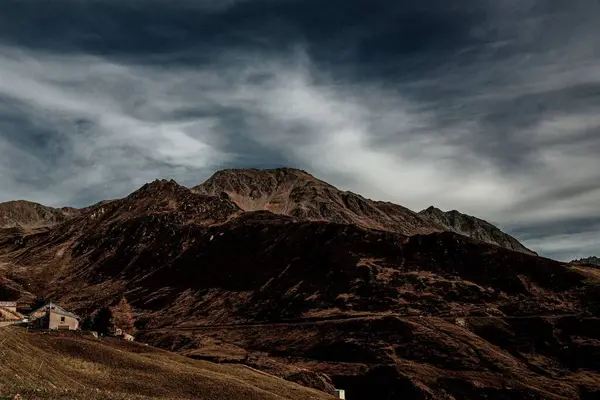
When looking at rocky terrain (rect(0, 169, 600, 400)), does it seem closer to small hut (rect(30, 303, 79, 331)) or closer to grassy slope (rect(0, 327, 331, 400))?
small hut (rect(30, 303, 79, 331))

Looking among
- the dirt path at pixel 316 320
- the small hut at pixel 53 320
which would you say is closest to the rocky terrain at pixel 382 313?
the dirt path at pixel 316 320

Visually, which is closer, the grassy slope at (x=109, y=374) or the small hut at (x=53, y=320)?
the grassy slope at (x=109, y=374)

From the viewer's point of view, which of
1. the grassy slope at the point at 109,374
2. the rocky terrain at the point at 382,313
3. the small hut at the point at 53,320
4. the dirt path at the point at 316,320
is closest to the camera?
the grassy slope at the point at 109,374

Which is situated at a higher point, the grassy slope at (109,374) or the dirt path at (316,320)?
the dirt path at (316,320)

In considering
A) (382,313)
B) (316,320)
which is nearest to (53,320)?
(316,320)

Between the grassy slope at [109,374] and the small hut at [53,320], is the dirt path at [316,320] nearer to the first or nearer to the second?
the small hut at [53,320]

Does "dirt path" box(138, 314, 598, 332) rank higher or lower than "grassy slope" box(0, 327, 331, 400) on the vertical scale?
higher

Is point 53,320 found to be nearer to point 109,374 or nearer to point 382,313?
point 109,374

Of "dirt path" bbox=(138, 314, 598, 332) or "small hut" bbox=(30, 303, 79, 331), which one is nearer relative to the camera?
"small hut" bbox=(30, 303, 79, 331)

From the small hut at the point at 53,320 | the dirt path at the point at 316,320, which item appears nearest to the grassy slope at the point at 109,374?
the small hut at the point at 53,320

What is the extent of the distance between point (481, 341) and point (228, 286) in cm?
8746

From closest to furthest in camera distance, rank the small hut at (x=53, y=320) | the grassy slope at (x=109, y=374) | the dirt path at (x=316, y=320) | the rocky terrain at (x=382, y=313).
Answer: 1. the grassy slope at (x=109, y=374)
2. the small hut at (x=53, y=320)
3. the rocky terrain at (x=382, y=313)
4. the dirt path at (x=316, y=320)

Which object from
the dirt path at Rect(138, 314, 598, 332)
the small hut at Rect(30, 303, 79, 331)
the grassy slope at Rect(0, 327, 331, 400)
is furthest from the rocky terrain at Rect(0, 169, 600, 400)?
the grassy slope at Rect(0, 327, 331, 400)

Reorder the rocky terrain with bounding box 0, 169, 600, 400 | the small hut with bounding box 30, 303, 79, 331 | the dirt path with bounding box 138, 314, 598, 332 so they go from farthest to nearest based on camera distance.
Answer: the dirt path with bounding box 138, 314, 598, 332 < the rocky terrain with bounding box 0, 169, 600, 400 < the small hut with bounding box 30, 303, 79, 331
